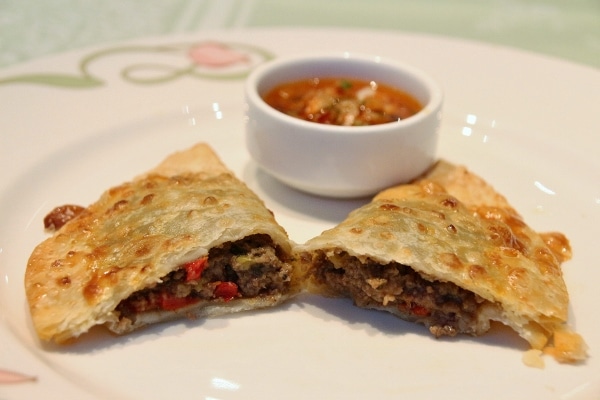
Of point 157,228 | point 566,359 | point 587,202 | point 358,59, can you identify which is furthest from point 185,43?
point 566,359

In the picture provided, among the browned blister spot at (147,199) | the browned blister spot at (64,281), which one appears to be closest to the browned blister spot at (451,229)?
the browned blister spot at (147,199)

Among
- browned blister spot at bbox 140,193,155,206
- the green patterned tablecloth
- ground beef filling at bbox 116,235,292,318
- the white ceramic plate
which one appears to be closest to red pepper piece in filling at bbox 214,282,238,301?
ground beef filling at bbox 116,235,292,318

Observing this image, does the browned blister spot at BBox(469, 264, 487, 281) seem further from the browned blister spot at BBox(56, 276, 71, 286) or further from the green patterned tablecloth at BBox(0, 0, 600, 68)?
the green patterned tablecloth at BBox(0, 0, 600, 68)

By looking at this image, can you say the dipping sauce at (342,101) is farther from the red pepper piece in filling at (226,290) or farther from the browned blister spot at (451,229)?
the red pepper piece in filling at (226,290)

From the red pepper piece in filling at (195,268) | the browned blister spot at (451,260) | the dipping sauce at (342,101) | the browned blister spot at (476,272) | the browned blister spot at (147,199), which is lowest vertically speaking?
the red pepper piece in filling at (195,268)

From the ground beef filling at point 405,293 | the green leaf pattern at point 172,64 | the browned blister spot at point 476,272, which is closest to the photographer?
the browned blister spot at point 476,272

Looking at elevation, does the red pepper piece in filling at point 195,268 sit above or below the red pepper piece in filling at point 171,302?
above

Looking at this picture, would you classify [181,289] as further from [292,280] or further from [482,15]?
[482,15]
